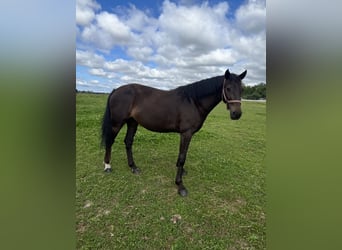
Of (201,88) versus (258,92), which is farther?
(201,88)

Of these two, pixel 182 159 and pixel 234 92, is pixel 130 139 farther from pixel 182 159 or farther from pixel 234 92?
pixel 234 92

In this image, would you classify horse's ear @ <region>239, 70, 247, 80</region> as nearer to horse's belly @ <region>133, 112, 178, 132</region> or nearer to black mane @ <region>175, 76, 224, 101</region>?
black mane @ <region>175, 76, 224, 101</region>

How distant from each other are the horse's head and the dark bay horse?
0.01m

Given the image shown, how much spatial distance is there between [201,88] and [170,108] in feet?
1.95

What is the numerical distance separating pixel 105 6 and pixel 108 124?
191 cm

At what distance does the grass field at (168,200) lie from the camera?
7.07ft

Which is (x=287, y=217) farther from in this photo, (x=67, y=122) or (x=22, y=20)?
(x=22, y=20)

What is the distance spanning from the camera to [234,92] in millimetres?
2705

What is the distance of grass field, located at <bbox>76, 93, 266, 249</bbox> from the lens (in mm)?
2154

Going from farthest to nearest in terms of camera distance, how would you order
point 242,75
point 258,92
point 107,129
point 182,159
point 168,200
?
point 107,129
point 182,159
point 168,200
point 242,75
point 258,92

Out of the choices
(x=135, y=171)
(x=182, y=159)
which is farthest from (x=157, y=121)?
(x=135, y=171)

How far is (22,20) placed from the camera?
896 millimetres

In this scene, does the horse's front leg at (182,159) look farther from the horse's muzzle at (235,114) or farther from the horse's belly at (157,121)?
the horse's muzzle at (235,114)

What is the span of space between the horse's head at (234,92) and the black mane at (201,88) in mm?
223
